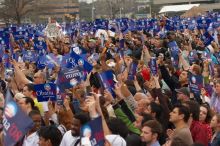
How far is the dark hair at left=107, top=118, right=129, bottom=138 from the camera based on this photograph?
6797mm

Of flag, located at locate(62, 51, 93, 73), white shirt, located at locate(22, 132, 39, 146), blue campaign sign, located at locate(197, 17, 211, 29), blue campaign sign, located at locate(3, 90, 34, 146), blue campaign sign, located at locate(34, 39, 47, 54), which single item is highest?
blue campaign sign, located at locate(3, 90, 34, 146)

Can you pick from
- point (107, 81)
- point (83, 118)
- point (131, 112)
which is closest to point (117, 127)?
point (83, 118)

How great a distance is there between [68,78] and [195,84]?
7.52 feet

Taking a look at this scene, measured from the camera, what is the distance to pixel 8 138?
20.7 ft

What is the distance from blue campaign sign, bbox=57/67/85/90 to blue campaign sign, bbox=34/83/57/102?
0.59m

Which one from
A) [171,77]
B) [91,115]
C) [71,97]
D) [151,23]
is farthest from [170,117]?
[151,23]

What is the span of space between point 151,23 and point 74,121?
89.1ft

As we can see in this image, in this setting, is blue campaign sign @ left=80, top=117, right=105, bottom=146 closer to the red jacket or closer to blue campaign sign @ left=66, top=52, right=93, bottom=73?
the red jacket

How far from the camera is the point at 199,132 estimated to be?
735 cm

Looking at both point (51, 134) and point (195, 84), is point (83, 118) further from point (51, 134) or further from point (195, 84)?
point (195, 84)

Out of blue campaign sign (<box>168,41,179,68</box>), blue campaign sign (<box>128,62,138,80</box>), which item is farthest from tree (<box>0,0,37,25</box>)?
blue campaign sign (<box>128,62,138,80</box>)

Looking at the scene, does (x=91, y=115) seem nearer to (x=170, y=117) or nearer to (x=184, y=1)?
(x=170, y=117)

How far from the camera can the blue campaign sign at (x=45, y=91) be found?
30.6 ft

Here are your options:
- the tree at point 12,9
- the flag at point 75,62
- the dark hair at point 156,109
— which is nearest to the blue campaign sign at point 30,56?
the flag at point 75,62
